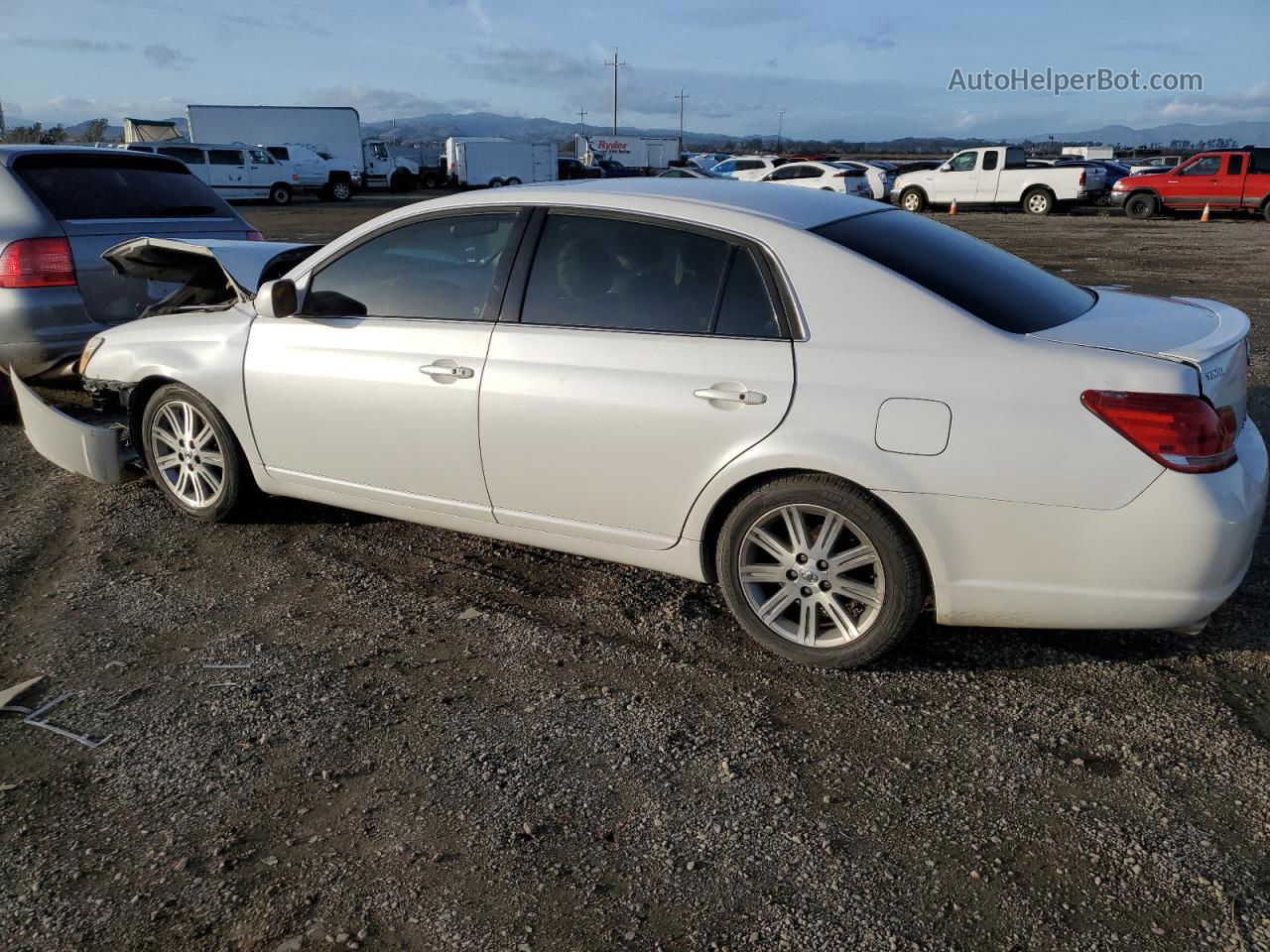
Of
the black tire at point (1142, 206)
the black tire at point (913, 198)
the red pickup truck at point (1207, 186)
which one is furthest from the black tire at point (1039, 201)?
the black tire at point (913, 198)

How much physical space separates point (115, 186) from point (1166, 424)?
6.51m

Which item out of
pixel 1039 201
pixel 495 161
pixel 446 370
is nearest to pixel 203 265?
pixel 446 370

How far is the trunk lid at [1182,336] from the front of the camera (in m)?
3.04

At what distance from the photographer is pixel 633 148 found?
214 ft

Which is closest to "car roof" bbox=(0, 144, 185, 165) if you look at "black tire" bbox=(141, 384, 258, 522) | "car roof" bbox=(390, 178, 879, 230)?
"black tire" bbox=(141, 384, 258, 522)

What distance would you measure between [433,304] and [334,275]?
0.58 metres

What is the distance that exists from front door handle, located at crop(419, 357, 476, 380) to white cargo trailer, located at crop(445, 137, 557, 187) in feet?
138

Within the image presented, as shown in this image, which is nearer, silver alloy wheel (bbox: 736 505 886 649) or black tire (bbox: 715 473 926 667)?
black tire (bbox: 715 473 926 667)

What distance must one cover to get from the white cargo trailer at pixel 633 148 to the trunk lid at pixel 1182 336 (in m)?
62.5

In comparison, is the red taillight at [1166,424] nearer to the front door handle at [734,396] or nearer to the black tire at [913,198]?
the front door handle at [734,396]

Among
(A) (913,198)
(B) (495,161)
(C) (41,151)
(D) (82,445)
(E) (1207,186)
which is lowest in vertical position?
(B) (495,161)

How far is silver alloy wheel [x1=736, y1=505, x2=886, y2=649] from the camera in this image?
11.0 ft

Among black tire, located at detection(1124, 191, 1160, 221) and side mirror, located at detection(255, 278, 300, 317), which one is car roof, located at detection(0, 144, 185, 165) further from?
black tire, located at detection(1124, 191, 1160, 221)

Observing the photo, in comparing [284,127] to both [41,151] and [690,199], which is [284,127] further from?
[690,199]
